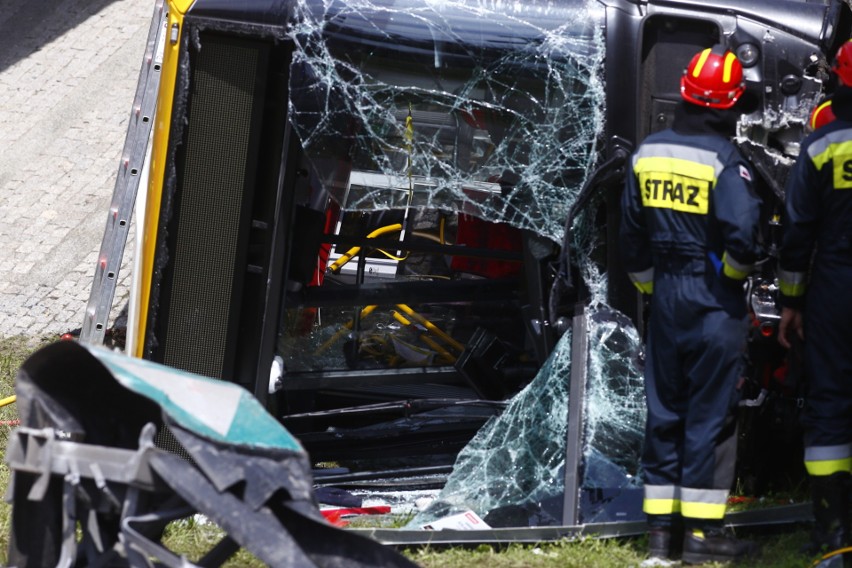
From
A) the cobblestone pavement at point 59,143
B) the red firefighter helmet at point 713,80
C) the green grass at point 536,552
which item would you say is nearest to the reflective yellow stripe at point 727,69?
the red firefighter helmet at point 713,80

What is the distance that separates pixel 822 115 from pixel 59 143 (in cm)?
691

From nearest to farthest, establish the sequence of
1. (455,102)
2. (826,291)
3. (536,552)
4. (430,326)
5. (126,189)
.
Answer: (826,291) → (536,552) → (455,102) → (126,189) → (430,326)

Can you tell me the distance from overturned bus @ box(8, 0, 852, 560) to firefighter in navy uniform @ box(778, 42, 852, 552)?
9.1 inches

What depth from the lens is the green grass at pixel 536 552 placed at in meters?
4.34

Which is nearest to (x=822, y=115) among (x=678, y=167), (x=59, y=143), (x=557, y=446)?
(x=678, y=167)

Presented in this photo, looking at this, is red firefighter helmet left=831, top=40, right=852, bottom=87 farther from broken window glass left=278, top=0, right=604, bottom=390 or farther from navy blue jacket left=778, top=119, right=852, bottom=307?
broken window glass left=278, top=0, right=604, bottom=390

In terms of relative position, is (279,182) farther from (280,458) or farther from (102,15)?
(102,15)

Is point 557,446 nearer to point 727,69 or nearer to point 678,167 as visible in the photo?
A: point 678,167

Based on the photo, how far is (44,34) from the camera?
37.0ft

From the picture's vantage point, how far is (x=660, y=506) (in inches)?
173

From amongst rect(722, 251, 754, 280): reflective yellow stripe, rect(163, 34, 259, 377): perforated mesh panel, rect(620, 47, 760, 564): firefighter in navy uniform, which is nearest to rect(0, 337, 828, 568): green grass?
rect(620, 47, 760, 564): firefighter in navy uniform

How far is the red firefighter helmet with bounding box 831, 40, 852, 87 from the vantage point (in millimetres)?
4242

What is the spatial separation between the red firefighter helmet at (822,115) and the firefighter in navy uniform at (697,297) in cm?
41

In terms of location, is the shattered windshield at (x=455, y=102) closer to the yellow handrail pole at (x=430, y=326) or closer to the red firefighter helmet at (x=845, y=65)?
the red firefighter helmet at (x=845, y=65)
